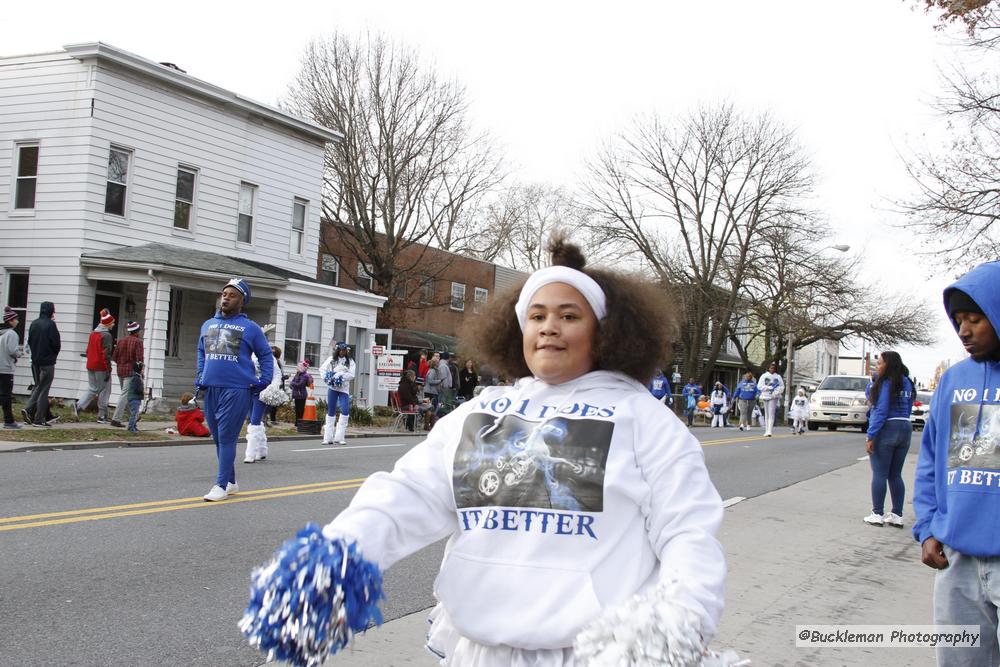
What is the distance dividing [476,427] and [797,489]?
410 inches

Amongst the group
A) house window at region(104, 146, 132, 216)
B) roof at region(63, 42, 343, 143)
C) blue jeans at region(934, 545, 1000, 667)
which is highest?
roof at region(63, 42, 343, 143)

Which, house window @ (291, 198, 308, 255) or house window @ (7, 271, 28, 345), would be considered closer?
house window @ (7, 271, 28, 345)

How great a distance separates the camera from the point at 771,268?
4222cm

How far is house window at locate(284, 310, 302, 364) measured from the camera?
79.2ft

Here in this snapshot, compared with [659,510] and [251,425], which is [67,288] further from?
[659,510]


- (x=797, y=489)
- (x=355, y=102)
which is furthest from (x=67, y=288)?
(x=797, y=489)

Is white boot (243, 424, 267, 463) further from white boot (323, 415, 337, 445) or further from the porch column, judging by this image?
the porch column

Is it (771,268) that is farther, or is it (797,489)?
(771,268)

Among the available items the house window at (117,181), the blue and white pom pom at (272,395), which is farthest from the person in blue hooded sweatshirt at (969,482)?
the house window at (117,181)

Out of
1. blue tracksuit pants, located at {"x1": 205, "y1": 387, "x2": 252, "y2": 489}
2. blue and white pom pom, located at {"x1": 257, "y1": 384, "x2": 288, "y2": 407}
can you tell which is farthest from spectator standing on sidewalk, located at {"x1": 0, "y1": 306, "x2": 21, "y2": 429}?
blue tracksuit pants, located at {"x1": 205, "y1": 387, "x2": 252, "y2": 489}

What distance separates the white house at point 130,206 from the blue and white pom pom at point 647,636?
19.7m

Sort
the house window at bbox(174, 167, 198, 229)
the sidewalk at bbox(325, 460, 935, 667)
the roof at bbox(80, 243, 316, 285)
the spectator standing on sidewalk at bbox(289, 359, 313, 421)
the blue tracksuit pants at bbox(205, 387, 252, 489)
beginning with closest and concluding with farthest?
the sidewalk at bbox(325, 460, 935, 667) < the blue tracksuit pants at bbox(205, 387, 252, 489) < the spectator standing on sidewalk at bbox(289, 359, 313, 421) < the roof at bbox(80, 243, 316, 285) < the house window at bbox(174, 167, 198, 229)

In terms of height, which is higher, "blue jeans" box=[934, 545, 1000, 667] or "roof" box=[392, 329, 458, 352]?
"roof" box=[392, 329, 458, 352]

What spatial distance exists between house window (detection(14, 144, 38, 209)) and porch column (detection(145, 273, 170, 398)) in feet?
11.9
